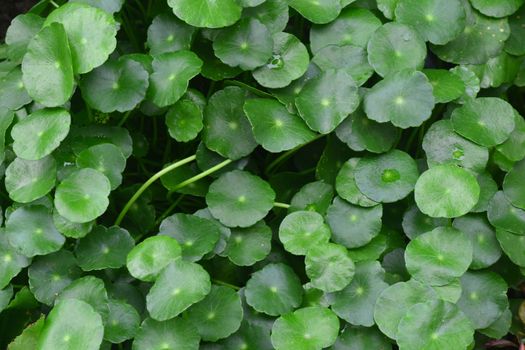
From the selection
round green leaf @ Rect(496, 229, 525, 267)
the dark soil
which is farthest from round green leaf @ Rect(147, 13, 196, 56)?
the dark soil

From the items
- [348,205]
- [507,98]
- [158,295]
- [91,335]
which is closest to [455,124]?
[348,205]

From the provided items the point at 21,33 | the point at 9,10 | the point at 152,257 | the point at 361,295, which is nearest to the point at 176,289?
the point at 152,257

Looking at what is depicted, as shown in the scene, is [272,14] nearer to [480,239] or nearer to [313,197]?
[313,197]

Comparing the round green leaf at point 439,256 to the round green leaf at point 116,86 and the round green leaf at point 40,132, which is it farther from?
the round green leaf at point 40,132

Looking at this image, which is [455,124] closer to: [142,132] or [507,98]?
[507,98]

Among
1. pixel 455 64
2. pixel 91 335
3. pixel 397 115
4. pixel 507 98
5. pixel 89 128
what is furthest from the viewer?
pixel 507 98

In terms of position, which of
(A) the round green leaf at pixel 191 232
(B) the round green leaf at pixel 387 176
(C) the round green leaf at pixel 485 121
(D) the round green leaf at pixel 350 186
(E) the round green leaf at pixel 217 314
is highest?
(C) the round green leaf at pixel 485 121

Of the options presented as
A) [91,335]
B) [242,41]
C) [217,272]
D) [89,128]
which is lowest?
[217,272]

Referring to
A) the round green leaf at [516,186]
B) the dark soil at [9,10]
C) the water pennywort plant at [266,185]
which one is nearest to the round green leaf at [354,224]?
the water pennywort plant at [266,185]
